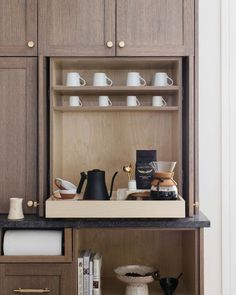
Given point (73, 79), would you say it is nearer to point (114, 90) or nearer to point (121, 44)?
point (114, 90)

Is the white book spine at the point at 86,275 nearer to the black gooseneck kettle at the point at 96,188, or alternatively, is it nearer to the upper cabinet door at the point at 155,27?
the black gooseneck kettle at the point at 96,188

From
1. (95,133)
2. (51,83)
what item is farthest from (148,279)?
(51,83)

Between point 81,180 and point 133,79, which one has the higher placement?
point 133,79

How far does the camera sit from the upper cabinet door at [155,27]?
2383 millimetres

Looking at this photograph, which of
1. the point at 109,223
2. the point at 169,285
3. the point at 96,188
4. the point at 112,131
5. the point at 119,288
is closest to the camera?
the point at 109,223

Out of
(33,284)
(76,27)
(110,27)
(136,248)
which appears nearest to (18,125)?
(76,27)

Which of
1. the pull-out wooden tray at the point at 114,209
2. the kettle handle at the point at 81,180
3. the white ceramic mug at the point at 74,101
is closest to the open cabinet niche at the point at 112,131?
the white ceramic mug at the point at 74,101

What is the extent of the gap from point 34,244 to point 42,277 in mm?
163

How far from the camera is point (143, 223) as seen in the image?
2.28 meters

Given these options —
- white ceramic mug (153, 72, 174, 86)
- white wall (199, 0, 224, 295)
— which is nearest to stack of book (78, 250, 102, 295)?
white wall (199, 0, 224, 295)

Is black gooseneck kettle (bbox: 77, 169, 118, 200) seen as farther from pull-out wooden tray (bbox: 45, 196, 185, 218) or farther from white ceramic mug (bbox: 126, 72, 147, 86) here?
white ceramic mug (bbox: 126, 72, 147, 86)

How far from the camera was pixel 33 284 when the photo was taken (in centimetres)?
230

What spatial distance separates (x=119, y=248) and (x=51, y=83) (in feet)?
3.50

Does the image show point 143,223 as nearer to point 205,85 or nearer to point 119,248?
point 119,248
